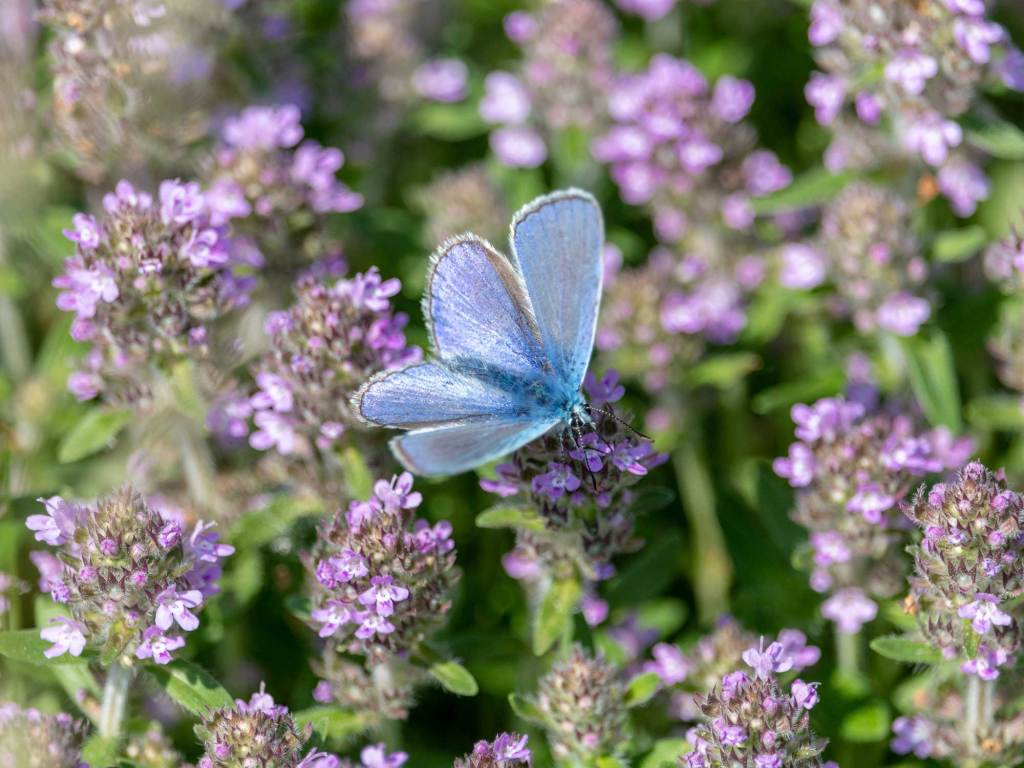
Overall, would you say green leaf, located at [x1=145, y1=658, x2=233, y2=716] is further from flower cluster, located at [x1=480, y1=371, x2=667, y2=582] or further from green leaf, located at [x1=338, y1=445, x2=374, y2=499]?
flower cluster, located at [x1=480, y1=371, x2=667, y2=582]

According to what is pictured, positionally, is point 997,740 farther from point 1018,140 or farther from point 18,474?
point 18,474

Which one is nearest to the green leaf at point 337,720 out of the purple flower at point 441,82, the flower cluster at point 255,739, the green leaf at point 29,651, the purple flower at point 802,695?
the flower cluster at point 255,739

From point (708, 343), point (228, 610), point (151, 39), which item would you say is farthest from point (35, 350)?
point (708, 343)

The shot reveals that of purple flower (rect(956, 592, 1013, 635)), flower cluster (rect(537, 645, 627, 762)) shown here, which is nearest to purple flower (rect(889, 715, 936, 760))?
purple flower (rect(956, 592, 1013, 635))

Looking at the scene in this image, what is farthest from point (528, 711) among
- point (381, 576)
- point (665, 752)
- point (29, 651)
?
point (29, 651)

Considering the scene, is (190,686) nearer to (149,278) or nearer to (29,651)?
(29,651)

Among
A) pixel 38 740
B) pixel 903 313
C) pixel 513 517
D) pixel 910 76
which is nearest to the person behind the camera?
pixel 38 740
